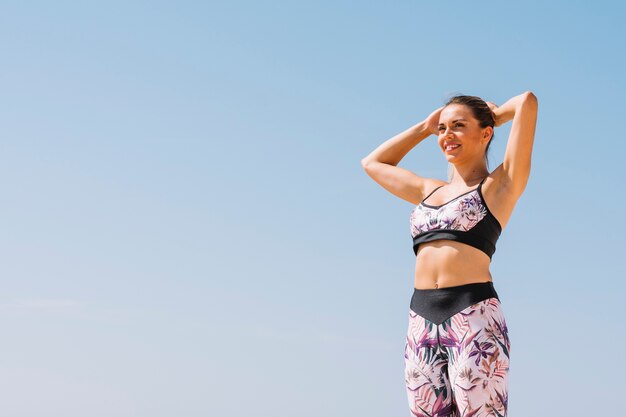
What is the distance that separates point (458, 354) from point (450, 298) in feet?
1.15

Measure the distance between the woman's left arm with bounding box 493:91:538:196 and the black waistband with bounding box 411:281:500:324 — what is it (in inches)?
26.7

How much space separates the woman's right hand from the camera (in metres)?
6.07

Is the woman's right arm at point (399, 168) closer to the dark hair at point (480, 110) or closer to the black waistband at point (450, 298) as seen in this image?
the dark hair at point (480, 110)

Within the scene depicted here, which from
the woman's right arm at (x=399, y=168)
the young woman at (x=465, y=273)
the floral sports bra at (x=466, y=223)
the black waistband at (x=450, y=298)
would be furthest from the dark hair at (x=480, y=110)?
the black waistband at (x=450, y=298)

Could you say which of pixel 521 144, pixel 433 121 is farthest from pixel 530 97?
pixel 433 121

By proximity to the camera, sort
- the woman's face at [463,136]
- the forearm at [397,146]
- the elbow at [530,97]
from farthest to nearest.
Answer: the forearm at [397,146]
the woman's face at [463,136]
the elbow at [530,97]

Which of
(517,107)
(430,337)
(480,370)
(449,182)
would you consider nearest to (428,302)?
(430,337)

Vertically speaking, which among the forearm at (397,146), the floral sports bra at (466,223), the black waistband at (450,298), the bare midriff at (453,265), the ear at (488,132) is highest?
the forearm at (397,146)

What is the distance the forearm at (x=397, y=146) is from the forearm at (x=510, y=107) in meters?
0.69

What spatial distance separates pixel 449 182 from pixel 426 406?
1559 millimetres

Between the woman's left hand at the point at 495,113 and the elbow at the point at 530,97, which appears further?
the woman's left hand at the point at 495,113

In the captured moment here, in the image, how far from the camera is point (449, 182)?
581 cm

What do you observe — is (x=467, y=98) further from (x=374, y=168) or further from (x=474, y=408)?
(x=474, y=408)

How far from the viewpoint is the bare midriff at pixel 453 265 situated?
5.23m
